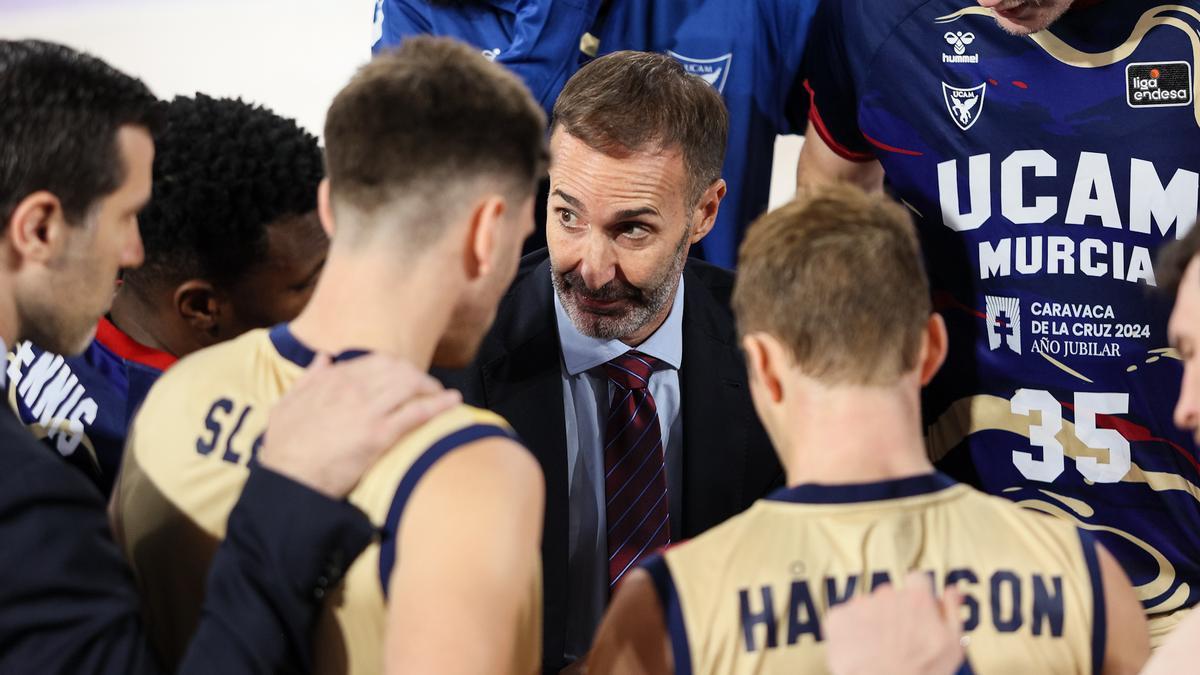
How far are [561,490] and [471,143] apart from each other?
1069 mm

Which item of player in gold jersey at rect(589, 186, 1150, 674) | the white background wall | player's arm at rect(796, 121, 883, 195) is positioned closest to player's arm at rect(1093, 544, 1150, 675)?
player in gold jersey at rect(589, 186, 1150, 674)

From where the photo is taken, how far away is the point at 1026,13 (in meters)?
2.70

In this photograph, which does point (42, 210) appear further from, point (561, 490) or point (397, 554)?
point (561, 490)

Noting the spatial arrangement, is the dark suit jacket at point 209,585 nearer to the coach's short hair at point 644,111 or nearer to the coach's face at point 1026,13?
the coach's short hair at point 644,111

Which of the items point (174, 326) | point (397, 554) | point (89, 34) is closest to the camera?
point (397, 554)

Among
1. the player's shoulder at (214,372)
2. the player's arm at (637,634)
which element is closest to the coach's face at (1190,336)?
the player's arm at (637,634)

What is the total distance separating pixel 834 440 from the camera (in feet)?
5.33

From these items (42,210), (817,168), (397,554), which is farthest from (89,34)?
(397,554)

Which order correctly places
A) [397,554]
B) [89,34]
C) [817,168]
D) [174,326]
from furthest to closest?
[89,34] < [817,168] < [174,326] < [397,554]

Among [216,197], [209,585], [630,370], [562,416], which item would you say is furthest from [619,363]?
[209,585]

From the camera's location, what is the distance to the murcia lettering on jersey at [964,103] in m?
2.81

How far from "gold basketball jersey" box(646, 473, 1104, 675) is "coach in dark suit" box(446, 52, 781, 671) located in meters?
0.96

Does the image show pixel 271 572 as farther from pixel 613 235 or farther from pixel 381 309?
pixel 613 235

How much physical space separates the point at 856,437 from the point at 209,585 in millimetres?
758
